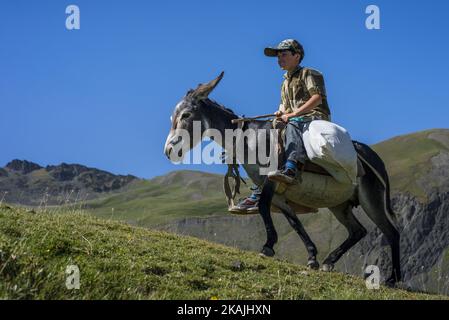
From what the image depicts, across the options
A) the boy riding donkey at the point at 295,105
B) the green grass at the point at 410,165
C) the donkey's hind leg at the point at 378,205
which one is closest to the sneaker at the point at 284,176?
the boy riding donkey at the point at 295,105

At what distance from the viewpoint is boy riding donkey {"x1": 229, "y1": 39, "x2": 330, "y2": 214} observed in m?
12.0

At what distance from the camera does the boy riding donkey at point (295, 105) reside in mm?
11969

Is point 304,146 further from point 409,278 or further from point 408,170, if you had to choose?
point 408,170

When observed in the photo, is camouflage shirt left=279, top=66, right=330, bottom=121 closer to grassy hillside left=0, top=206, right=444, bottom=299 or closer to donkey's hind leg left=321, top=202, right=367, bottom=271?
donkey's hind leg left=321, top=202, right=367, bottom=271

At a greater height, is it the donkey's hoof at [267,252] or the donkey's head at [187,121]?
the donkey's head at [187,121]

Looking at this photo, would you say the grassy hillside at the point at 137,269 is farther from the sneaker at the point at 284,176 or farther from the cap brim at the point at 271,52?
the cap brim at the point at 271,52

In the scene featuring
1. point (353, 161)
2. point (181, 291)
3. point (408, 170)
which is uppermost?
point (408, 170)

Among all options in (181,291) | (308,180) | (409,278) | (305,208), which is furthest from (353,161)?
(409,278)

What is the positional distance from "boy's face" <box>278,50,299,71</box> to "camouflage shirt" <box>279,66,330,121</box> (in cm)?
12

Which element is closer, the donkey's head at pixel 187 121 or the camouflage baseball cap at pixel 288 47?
the donkey's head at pixel 187 121

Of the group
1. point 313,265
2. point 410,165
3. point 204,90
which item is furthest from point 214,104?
point 410,165

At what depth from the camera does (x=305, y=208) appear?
1326 cm

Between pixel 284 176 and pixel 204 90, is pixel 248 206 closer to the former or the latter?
pixel 284 176

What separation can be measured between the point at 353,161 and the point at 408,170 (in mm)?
170269
